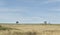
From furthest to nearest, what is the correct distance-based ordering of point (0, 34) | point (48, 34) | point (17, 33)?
point (48, 34) < point (17, 33) < point (0, 34)

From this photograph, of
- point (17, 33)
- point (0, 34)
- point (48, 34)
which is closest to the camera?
point (0, 34)

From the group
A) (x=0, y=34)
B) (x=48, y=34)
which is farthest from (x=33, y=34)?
(x=0, y=34)

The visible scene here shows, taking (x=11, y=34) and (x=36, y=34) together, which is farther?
(x=36, y=34)

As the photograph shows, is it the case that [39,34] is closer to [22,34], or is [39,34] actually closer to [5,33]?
[22,34]

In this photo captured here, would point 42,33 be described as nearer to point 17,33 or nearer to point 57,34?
point 57,34

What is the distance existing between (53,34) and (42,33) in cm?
237

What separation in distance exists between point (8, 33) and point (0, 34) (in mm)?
1842

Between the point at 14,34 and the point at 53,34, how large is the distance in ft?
30.4

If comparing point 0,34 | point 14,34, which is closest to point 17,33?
point 14,34

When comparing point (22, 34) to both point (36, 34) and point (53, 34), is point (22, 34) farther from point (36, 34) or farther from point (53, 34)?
point (53, 34)

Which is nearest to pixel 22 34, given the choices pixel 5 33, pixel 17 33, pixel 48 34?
pixel 17 33

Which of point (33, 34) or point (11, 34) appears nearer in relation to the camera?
point (11, 34)

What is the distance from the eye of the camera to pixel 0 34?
30.6m

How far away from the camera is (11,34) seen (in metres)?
32.0
